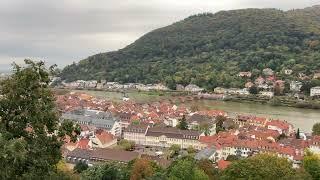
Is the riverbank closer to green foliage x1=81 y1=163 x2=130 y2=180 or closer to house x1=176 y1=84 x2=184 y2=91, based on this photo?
house x1=176 y1=84 x2=184 y2=91

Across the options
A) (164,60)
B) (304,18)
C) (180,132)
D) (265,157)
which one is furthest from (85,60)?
(265,157)

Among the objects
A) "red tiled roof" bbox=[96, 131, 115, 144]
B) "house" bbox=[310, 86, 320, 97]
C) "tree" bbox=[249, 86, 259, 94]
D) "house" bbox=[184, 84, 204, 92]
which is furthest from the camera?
Answer: "house" bbox=[184, 84, 204, 92]

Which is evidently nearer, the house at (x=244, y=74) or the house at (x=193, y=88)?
the house at (x=193, y=88)

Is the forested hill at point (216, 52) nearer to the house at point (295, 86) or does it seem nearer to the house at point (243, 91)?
the house at point (243, 91)

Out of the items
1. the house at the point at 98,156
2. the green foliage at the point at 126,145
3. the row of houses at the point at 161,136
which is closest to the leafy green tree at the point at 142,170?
the house at the point at 98,156

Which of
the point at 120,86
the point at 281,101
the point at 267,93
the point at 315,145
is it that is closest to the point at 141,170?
the point at 315,145

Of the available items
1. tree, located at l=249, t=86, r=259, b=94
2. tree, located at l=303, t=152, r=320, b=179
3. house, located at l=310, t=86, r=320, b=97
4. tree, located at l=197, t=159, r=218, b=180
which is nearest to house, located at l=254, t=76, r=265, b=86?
tree, located at l=249, t=86, r=259, b=94

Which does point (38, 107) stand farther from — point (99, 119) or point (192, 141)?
point (99, 119)
